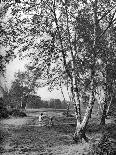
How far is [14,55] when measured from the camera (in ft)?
57.5

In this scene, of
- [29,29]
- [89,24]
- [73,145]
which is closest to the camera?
[73,145]

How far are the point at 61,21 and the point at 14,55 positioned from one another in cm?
537

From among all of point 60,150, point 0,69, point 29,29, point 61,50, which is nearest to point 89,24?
point 61,50

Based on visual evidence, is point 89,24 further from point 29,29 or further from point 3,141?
point 3,141

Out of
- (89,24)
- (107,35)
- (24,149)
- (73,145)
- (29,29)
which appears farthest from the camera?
(107,35)

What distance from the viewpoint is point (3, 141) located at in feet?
57.4

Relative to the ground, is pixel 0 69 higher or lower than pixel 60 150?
higher

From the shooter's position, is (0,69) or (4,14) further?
(4,14)

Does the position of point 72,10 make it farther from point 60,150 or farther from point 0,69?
point 60,150

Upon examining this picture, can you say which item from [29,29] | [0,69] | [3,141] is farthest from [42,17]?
[3,141]

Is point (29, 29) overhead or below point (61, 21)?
below

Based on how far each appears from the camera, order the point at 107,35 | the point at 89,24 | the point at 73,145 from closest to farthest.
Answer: the point at 73,145, the point at 89,24, the point at 107,35

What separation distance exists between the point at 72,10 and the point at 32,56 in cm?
473

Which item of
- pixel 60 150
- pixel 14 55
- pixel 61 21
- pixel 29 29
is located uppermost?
pixel 61 21
